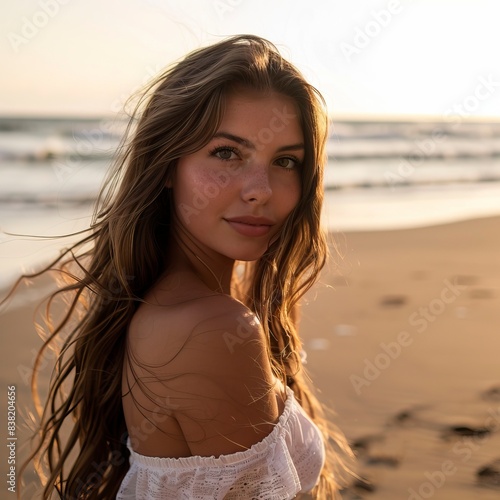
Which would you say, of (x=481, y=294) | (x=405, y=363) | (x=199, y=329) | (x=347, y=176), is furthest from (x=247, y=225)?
(x=347, y=176)

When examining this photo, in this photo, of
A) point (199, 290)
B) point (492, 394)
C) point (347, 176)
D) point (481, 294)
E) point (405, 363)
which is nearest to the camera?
point (199, 290)

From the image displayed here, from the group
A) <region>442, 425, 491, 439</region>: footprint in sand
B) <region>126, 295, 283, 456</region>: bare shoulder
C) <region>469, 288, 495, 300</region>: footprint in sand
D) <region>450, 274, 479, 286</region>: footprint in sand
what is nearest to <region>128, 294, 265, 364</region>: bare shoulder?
<region>126, 295, 283, 456</region>: bare shoulder

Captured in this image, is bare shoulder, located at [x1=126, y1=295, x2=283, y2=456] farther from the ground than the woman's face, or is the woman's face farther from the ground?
the woman's face

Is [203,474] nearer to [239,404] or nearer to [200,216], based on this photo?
[239,404]

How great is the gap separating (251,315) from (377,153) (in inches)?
517

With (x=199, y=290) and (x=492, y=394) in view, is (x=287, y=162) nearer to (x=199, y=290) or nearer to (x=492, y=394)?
(x=199, y=290)

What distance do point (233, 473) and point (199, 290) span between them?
56 cm

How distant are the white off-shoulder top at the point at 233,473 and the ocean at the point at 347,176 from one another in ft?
11.5

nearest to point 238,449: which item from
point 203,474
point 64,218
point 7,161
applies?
point 203,474

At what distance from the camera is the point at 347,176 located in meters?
12.8

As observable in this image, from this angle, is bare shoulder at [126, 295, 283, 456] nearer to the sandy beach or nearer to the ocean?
A: the sandy beach

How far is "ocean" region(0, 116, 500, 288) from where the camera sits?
873 cm

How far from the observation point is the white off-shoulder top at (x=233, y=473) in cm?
236

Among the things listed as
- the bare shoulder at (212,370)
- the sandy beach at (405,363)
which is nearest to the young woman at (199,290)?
the bare shoulder at (212,370)
